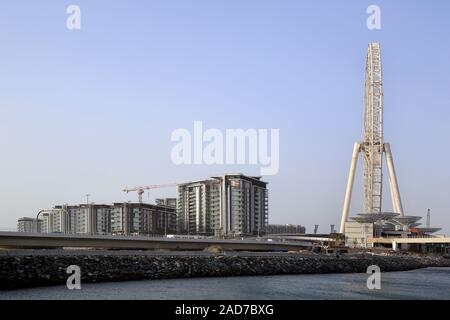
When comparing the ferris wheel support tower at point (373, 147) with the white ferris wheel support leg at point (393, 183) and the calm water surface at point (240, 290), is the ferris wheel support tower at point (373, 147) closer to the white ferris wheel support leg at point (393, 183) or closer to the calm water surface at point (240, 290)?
the white ferris wheel support leg at point (393, 183)

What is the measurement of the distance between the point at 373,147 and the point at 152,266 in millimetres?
105460

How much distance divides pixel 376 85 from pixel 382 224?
36631 millimetres

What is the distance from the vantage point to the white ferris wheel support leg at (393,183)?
154 m

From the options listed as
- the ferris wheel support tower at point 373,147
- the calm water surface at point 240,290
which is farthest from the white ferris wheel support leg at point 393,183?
the calm water surface at point 240,290

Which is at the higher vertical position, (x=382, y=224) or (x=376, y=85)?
(x=376, y=85)

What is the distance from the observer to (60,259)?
5797 centimetres
